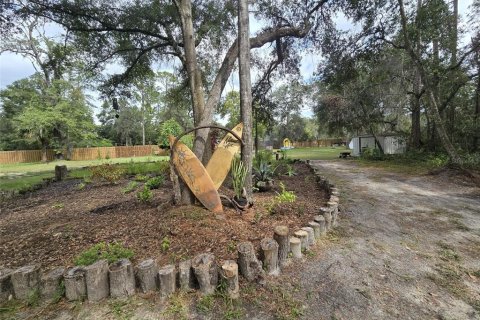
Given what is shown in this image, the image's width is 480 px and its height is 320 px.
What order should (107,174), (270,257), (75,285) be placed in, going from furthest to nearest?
(107,174) < (270,257) < (75,285)

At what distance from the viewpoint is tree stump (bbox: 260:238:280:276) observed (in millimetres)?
2025

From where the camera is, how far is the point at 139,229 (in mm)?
2676

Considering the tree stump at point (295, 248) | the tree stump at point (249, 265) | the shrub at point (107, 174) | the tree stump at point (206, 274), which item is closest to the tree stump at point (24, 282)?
the tree stump at point (206, 274)

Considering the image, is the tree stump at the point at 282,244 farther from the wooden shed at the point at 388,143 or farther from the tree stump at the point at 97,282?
the wooden shed at the point at 388,143

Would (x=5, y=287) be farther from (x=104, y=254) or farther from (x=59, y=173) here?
(x=59, y=173)

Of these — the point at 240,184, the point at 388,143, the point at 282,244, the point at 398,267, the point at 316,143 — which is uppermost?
the point at 316,143

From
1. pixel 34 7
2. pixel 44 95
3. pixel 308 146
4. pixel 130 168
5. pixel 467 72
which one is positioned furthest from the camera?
pixel 308 146

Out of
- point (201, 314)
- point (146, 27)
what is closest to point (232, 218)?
point (201, 314)

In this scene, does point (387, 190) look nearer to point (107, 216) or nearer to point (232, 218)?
point (232, 218)

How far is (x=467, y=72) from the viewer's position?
26.6 ft

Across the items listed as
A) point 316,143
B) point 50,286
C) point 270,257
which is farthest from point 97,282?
point 316,143

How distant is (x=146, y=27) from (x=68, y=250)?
558 centimetres

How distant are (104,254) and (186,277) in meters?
0.80

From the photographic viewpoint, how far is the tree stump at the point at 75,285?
1699 mm
